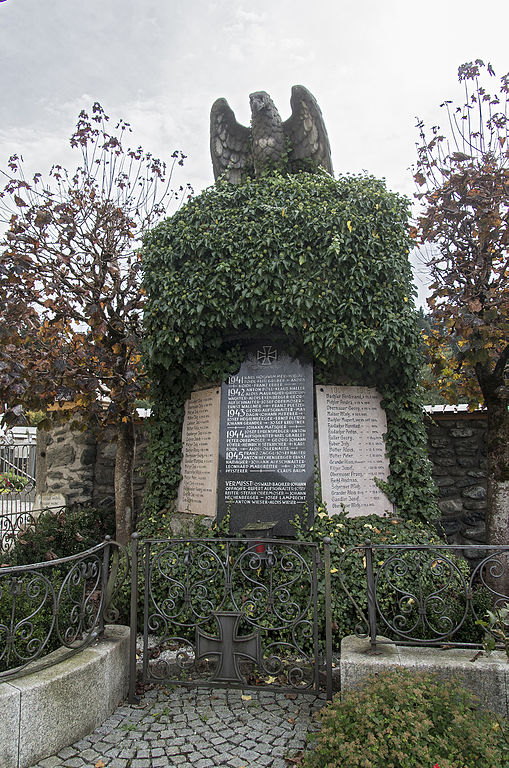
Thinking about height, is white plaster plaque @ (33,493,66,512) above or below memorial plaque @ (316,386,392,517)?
below

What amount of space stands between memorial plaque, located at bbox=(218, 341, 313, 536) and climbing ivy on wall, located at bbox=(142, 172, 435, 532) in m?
0.21

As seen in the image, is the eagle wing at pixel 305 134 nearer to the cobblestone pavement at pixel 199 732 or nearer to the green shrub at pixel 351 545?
the green shrub at pixel 351 545

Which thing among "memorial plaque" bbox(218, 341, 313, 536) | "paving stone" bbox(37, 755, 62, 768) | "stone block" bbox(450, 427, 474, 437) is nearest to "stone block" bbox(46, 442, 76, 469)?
"memorial plaque" bbox(218, 341, 313, 536)

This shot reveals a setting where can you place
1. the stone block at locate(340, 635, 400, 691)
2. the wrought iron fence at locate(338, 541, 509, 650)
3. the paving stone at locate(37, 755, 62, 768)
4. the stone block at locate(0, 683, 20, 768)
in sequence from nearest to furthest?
the stone block at locate(0, 683, 20, 768) → the paving stone at locate(37, 755, 62, 768) → the stone block at locate(340, 635, 400, 691) → the wrought iron fence at locate(338, 541, 509, 650)

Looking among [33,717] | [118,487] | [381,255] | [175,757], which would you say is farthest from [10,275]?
[175,757]

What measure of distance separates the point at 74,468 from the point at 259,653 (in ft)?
16.5

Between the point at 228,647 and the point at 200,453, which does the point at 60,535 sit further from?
the point at 228,647

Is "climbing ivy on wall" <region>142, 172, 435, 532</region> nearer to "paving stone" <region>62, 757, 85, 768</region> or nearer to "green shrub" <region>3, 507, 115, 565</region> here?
"green shrub" <region>3, 507, 115, 565</region>

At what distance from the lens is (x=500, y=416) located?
5379mm

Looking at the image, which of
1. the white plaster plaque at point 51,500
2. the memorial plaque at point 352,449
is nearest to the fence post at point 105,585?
the memorial plaque at point 352,449

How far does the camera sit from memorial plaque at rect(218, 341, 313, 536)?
202 inches

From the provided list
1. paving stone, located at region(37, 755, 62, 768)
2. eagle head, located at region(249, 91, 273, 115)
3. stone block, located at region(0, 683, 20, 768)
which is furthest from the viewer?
eagle head, located at region(249, 91, 273, 115)

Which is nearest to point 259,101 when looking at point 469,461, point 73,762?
point 469,461

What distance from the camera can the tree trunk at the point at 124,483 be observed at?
6590 mm
